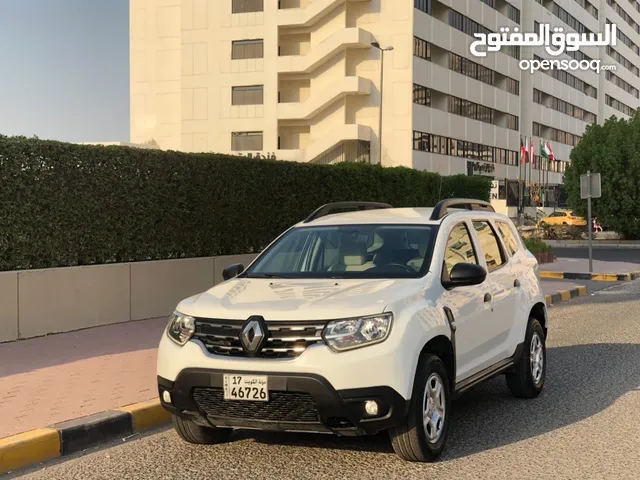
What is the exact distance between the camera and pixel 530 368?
7.25 meters

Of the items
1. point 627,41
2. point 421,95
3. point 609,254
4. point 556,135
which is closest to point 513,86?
point 556,135

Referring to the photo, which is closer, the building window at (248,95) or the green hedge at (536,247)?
the green hedge at (536,247)

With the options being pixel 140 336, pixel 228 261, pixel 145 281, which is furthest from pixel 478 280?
pixel 228 261

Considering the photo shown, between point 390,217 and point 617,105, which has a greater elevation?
point 617,105

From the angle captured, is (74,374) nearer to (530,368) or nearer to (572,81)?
(530,368)

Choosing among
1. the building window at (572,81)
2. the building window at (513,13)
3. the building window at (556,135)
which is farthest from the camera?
the building window at (572,81)

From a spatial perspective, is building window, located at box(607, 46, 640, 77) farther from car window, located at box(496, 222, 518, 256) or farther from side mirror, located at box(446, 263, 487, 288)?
side mirror, located at box(446, 263, 487, 288)

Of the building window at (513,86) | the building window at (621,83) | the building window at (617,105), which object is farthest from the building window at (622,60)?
the building window at (513,86)

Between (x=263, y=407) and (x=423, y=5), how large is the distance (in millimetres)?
53289

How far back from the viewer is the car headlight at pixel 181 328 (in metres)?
Result: 5.32

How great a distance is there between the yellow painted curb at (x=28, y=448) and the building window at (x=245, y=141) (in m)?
49.2

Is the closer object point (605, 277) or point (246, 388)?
point (246, 388)

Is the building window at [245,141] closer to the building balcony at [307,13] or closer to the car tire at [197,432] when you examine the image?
the building balcony at [307,13]

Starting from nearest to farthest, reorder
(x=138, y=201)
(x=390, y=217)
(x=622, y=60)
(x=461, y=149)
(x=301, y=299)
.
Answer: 1. (x=301, y=299)
2. (x=390, y=217)
3. (x=138, y=201)
4. (x=461, y=149)
5. (x=622, y=60)
